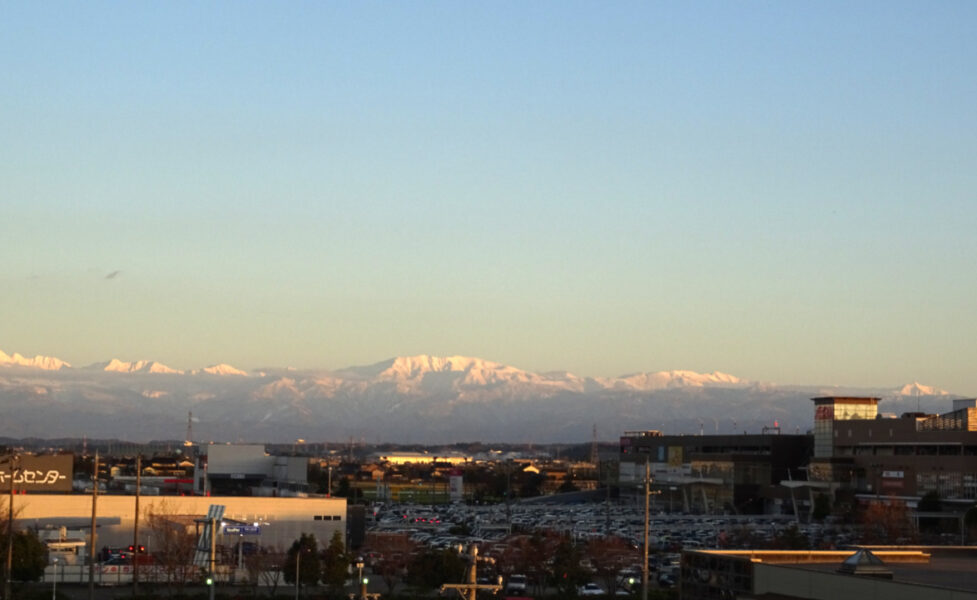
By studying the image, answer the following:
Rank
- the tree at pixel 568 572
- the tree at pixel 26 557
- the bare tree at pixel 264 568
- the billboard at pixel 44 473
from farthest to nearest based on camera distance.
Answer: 1. the billboard at pixel 44 473
2. the bare tree at pixel 264 568
3. the tree at pixel 568 572
4. the tree at pixel 26 557

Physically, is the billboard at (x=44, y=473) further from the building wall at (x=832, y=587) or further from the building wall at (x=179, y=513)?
the building wall at (x=832, y=587)

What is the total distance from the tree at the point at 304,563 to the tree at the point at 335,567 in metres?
0.48

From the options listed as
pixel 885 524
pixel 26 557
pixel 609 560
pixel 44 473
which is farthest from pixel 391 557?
pixel 885 524

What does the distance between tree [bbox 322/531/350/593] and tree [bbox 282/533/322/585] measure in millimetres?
483

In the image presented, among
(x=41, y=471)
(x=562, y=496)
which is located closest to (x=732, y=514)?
(x=562, y=496)

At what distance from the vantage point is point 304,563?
60.4 m

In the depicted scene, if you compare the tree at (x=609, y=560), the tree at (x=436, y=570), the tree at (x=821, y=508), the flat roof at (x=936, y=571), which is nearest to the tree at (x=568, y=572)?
the tree at (x=609, y=560)

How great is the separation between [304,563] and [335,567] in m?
2.01

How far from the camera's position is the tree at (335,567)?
59250 millimetres

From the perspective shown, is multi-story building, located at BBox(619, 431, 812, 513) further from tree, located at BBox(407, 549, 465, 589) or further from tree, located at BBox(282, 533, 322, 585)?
tree, located at BBox(282, 533, 322, 585)

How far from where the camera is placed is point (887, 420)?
12238 cm

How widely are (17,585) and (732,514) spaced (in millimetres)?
84654

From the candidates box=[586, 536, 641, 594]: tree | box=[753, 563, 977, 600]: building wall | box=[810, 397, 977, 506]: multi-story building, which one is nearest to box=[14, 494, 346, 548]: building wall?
box=[586, 536, 641, 594]: tree

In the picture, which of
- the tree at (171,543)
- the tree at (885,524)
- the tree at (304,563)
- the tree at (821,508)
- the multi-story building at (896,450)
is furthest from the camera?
the tree at (821,508)
